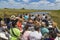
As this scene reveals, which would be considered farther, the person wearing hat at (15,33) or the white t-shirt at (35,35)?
the person wearing hat at (15,33)

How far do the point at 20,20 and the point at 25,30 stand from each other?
377 millimetres

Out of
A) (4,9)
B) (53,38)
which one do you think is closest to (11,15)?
(4,9)

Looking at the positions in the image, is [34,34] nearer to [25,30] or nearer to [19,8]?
[25,30]

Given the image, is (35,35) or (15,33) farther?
(15,33)

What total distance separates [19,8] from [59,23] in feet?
4.05

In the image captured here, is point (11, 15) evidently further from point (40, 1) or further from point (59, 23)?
point (59, 23)

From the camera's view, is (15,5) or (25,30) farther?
(15,5)

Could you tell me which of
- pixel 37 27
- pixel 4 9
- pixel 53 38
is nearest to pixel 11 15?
pixel 4 9

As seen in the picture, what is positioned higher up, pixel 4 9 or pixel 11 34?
pixel 4 9

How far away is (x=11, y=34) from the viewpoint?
3.97m

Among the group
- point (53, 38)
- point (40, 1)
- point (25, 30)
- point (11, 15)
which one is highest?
point (40, 1)

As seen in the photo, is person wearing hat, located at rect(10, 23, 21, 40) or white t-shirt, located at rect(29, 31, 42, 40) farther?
person wearing hat, located at rect(10, 23, 21, 40)

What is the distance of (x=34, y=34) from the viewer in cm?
378

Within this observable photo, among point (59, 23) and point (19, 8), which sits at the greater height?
point (19, 8)
